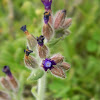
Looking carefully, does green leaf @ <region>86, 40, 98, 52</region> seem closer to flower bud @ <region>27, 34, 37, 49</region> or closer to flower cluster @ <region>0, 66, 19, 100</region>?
flower cluster @ <region>0, 66, 19, 100</region>

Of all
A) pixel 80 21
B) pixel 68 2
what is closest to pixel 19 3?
pixel 68 2

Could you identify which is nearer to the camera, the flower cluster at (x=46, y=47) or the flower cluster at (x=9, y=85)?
the flower cluster at (x=46, y=47)

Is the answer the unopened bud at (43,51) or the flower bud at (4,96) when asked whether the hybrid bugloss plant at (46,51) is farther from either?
the flower bud at (4,96)

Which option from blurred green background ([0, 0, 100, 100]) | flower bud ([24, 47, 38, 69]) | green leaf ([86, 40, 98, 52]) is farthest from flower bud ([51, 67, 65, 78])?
green leaf ([86, 40, 98, 52])

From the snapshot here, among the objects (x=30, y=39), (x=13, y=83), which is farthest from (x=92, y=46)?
(x=30, y=39)

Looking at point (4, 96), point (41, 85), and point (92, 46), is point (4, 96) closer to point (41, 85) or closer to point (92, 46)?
point (41, 85)

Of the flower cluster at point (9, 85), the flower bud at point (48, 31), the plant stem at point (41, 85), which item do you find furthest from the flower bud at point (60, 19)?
the flower cluster at point (9, 85)

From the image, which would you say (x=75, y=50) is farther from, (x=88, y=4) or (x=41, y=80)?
(x=41, y=80)
